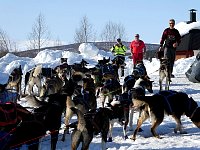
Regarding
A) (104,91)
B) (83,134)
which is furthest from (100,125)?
(104,91)

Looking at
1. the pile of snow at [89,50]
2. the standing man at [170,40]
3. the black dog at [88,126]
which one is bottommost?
the black dog at [88,126]

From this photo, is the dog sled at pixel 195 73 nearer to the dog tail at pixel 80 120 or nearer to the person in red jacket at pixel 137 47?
the person in red jacket at pixel 137 47

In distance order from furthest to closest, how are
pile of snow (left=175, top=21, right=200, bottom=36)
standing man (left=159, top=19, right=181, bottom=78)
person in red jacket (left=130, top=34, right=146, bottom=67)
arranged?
pile of snow (left=175, top=21, right=200, bottom=36)
person in red jacket (left=130, top=34, right=146, bottom=67)
standing man (left=159, top=19, right=181, bottom=78)

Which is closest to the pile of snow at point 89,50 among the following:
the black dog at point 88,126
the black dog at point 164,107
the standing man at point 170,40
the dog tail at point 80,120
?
the standing man at point 170,40

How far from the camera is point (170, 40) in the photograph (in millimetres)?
10703

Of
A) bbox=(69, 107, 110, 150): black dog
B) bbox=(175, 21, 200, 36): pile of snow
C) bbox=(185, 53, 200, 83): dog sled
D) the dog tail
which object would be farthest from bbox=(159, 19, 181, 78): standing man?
bbox=(175, 21, 200, 36): pile of snow

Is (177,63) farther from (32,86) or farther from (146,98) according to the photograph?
(146,98)

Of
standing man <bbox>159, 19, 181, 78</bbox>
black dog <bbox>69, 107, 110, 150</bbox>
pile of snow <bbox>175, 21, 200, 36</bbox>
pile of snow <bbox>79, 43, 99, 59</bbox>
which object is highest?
pile of snow <bbox>175, 21, 200, 36</bbox>

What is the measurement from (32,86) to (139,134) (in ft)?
17.2

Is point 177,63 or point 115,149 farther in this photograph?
point 177,63

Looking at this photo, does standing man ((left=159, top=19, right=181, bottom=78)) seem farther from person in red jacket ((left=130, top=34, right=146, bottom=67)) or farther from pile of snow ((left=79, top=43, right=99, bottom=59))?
pile of snow ((left=79, top=43, right=99, bottom=59))

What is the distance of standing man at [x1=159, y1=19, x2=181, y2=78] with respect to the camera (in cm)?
1066

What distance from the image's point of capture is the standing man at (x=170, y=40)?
10656 mm

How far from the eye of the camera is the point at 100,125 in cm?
569
